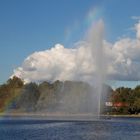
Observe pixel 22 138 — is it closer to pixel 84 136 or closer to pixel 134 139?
pixel 84 136

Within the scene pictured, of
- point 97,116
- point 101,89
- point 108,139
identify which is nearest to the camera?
point 108,139

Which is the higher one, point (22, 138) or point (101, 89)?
point (101, 89)

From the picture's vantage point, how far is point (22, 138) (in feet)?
254

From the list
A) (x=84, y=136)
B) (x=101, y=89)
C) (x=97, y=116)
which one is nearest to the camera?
(x=84, y=136)

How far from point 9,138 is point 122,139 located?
1790 centimetres

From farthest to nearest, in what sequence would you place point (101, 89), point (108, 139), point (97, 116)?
point (97, 116) < point (101, 89) < point (108, 139)

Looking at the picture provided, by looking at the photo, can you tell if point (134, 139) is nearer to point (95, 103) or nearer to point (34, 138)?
point (34, 138)

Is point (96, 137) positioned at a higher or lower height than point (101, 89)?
lower

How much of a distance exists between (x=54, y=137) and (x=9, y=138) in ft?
24.0

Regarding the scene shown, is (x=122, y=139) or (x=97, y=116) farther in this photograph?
(x=97, y=116)

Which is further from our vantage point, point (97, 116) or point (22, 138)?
point (97, 116)

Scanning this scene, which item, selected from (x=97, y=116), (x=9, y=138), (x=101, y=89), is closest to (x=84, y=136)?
(x=9, y=138)

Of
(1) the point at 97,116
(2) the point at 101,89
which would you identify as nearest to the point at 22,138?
(2) the point at 101,89

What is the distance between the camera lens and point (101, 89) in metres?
128
